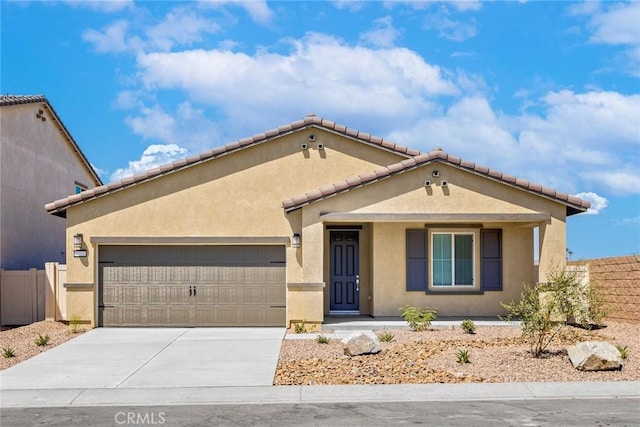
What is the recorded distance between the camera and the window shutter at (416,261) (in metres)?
18.5

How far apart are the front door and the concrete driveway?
2584 mm

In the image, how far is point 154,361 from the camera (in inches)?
515

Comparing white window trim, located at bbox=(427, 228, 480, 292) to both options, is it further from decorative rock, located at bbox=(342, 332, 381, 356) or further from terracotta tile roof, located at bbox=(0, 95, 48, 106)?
terracotta tile roof, located at bbox=(0, 95, 48, 106)

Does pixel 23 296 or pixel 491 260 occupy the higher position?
pixel 491 260

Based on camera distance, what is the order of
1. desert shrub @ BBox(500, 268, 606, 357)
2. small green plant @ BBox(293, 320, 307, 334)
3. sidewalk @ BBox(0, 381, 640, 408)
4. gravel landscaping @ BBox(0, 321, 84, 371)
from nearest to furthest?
sidewalk @ BBox(0, 381, 640, 408) → desert shrub @ BBox(500, 268, 606, 357) → gravel landscaping @ BBox(0, 321, 84, 371) → small green plant @ BBox(293, 320, 307, 334)

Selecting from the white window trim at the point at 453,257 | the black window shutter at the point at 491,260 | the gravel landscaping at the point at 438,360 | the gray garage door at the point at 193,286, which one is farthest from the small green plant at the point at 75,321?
the black window shutter at the point at 491,260

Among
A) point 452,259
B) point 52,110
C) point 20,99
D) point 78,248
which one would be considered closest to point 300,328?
point 452,259

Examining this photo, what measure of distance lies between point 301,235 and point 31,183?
10810 mm

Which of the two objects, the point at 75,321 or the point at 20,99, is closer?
the point at 75,321

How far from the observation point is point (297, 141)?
19.1 meters
